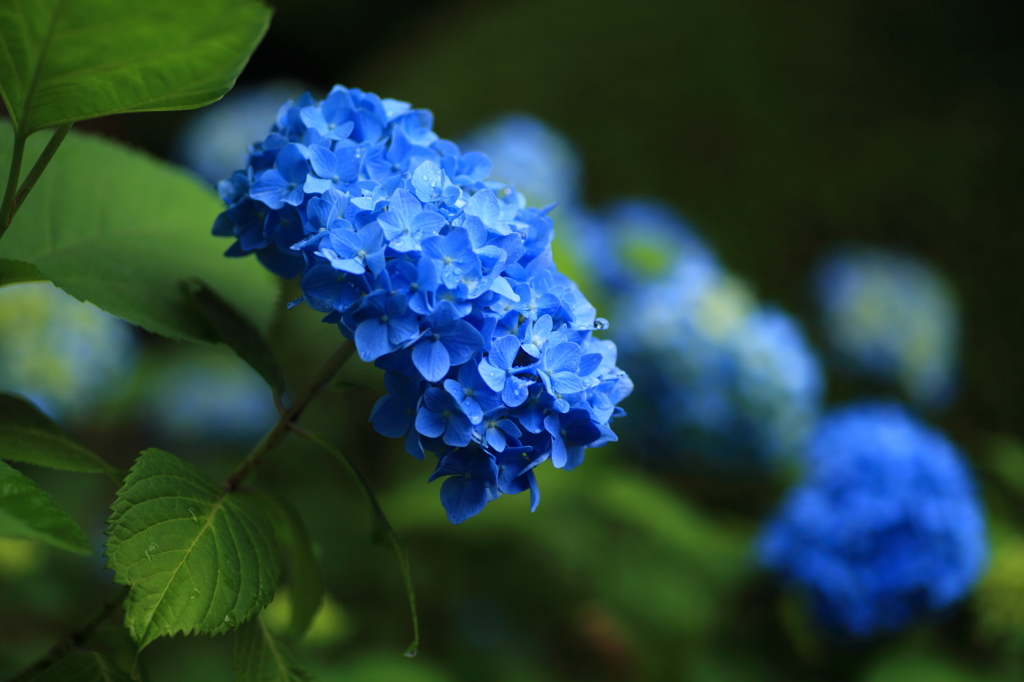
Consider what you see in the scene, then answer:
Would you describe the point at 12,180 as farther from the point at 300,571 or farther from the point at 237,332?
the point at 300,571

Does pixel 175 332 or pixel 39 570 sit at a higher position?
pixel 175 332

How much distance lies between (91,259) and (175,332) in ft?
0.44

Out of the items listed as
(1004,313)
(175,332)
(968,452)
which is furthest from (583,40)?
(175,332)

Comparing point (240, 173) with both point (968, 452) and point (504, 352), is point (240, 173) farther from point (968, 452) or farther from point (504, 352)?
point (968, 452)

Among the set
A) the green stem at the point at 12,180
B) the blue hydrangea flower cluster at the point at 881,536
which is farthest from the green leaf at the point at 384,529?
the blue hydrangea flower cluster at the point at 881,536

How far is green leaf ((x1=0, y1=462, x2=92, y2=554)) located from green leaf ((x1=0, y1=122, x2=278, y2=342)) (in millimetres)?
155

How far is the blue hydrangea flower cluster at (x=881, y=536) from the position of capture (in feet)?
4.27

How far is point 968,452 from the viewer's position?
246cm

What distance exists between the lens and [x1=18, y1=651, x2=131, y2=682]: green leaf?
0.49m

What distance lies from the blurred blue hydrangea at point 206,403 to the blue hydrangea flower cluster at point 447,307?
67.8 inches

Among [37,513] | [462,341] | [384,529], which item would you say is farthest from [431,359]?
[37,513]

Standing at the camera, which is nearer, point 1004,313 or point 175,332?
point 175,332

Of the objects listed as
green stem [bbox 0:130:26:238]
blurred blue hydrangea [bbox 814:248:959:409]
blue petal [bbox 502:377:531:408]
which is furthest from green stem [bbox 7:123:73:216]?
blurred blue hydrangea [bbox 814:248:959:409]

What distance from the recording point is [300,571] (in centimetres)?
64
